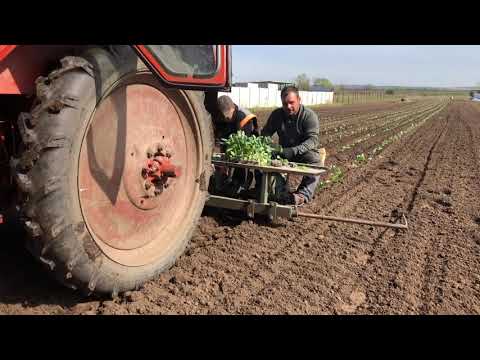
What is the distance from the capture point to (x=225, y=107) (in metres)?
5.12

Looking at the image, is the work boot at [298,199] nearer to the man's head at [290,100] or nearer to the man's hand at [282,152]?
Answer: the man's hand at [282,152]

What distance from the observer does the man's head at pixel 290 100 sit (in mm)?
5125

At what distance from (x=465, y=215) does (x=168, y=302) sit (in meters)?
4.22

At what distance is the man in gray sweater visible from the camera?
5.04 m

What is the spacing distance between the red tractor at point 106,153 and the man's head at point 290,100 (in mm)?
2094

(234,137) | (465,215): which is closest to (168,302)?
(234,137)

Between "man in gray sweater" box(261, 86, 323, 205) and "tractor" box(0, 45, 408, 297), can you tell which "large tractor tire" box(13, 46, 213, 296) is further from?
"man in gray sweater" box(261, 86, 323, 205)

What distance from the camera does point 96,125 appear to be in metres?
2.38

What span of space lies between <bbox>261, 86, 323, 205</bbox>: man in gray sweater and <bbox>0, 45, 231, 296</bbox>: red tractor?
1.95 meters

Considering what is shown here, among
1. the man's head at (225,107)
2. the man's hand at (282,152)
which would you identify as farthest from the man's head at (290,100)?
the man's head at (225,107)

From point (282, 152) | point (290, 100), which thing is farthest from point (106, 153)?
point (290, 100)

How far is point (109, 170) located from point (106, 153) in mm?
99

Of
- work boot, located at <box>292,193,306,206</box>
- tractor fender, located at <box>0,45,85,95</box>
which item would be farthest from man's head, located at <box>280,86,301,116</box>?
tractor fender, located at <box>0,45,85,95</box>
